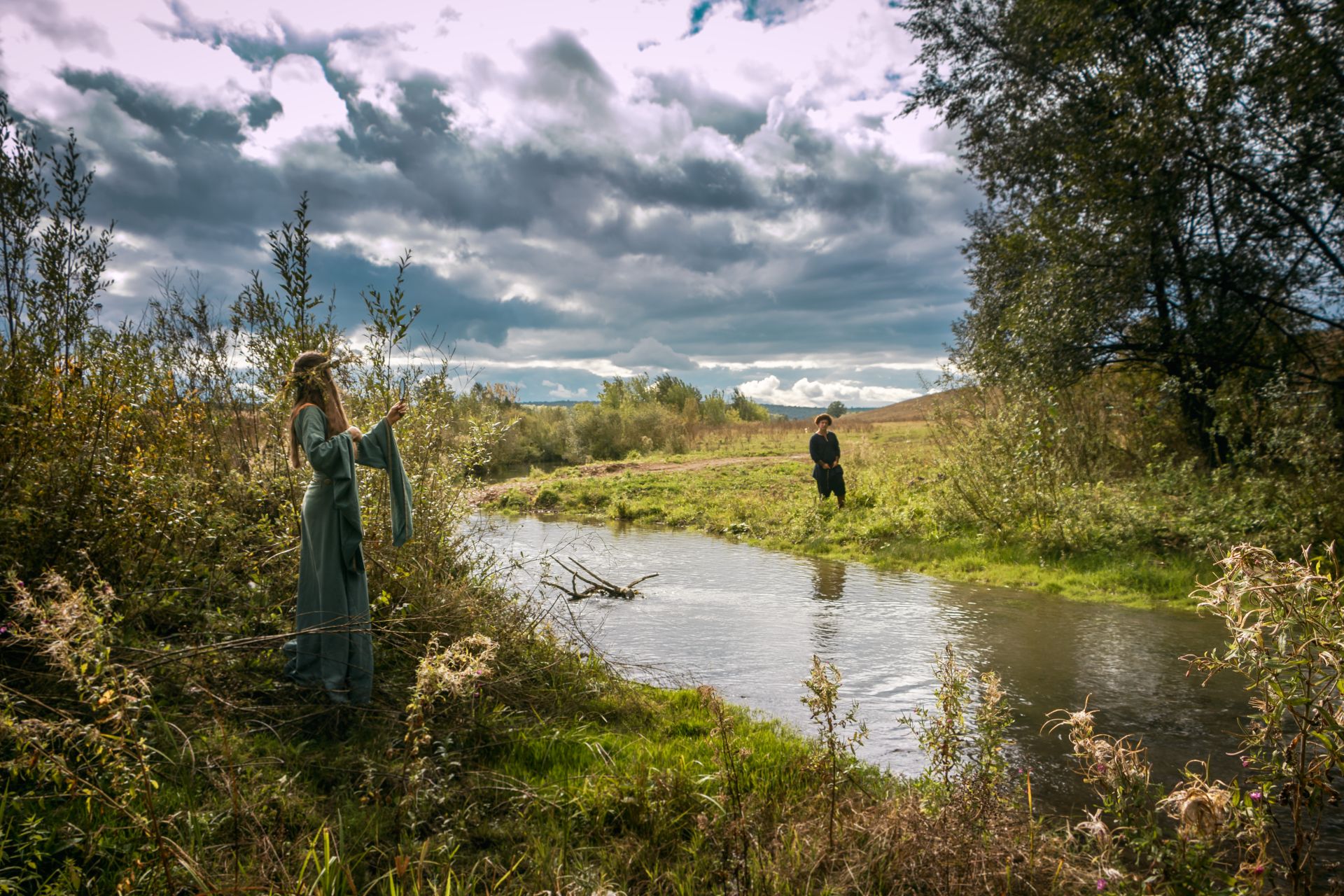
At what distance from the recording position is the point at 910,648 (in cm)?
775

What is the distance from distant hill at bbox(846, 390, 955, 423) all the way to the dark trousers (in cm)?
226

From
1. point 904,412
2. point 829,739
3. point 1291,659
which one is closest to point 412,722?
point 829,739

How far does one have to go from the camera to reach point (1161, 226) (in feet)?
38.5

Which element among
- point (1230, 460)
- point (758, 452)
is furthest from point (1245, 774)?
point (758, 452)

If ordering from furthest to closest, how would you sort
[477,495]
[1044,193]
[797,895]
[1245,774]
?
[1044,193]
[477,495]
[1245,774]
[797,895]

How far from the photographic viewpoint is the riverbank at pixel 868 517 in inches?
404

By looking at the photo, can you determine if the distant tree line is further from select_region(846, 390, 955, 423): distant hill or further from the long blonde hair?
the long blonde hair

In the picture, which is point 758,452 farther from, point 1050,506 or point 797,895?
point 797,895

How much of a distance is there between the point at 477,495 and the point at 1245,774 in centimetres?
709

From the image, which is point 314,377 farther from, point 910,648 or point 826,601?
point 826,601

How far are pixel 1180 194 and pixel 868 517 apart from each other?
788 cm

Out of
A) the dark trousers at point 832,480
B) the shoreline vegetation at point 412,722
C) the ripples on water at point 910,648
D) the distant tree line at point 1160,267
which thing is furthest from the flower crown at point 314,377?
the dark trousers at point 832,480

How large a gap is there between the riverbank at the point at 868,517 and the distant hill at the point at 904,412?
1555 millimetres

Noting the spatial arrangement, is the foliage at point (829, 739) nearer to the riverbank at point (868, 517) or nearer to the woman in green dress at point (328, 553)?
the woman in green dress at point (328, 553)
